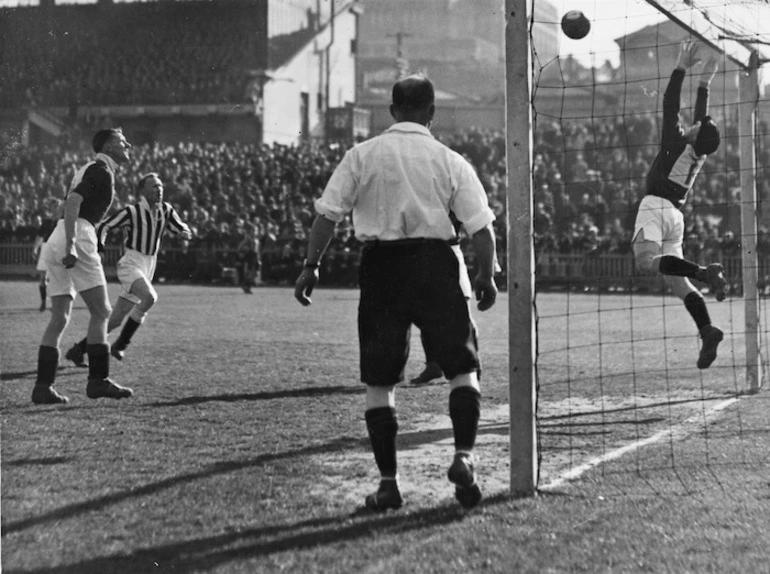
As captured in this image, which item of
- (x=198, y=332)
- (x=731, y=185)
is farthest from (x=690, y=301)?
(x=731, y=185)

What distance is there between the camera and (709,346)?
8.50 meters

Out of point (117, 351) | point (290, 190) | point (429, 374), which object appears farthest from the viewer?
point (290, 190)

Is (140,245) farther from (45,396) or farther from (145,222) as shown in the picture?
(45,396)

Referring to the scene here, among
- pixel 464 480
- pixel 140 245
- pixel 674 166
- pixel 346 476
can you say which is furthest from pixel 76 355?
pixel 464 480

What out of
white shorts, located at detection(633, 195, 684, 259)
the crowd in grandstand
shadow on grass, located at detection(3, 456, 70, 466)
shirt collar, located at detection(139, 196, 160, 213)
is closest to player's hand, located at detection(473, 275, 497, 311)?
shadow on grass, located at detection(3, 456, 70, 466)

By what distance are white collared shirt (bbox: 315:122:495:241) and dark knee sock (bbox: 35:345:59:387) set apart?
3.99 metres

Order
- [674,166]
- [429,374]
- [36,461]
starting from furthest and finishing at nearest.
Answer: [429,374] → [674,166] → [36,461]

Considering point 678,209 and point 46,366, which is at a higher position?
point 678,209

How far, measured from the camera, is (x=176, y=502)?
4934 millimetres

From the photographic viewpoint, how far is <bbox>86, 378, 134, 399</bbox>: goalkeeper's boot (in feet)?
27.3

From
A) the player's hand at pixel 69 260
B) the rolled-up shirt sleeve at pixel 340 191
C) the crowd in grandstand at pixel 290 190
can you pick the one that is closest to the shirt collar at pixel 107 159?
the player's hand at pixel 69 260

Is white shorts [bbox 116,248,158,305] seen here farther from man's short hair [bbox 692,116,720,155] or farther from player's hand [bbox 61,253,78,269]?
man's short hair [bbox 692,116,720,155]

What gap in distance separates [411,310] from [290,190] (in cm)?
2938

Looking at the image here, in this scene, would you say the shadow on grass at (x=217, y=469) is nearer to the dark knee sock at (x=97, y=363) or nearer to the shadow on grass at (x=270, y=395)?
the shadow on grass at (x=270, y=395)
